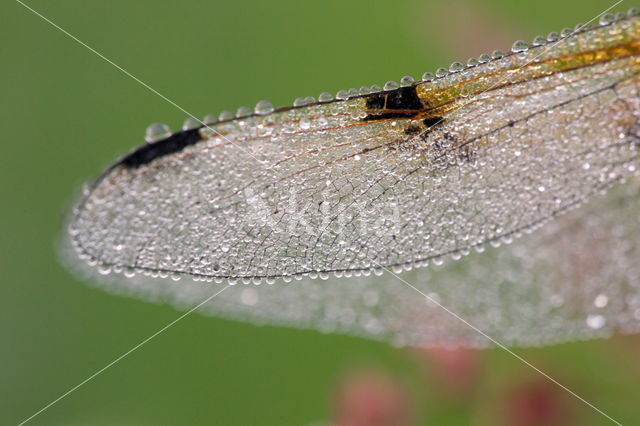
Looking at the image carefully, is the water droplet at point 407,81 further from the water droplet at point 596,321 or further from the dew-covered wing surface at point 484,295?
the water droplet at point 596,321

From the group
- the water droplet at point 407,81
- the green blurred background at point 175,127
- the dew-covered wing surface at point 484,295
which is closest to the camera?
the water droplet at point 407,81

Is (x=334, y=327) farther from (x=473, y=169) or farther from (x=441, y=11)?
(x=441, y=11)

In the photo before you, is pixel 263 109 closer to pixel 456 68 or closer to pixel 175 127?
pixel 456 68

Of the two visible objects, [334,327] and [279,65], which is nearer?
[334,327]

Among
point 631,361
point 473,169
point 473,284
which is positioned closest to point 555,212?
point 473,169

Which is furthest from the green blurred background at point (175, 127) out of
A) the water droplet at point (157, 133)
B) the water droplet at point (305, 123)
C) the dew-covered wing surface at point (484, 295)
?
the water droplet at point (305, 123)

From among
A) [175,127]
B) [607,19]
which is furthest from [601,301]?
[175,127]
